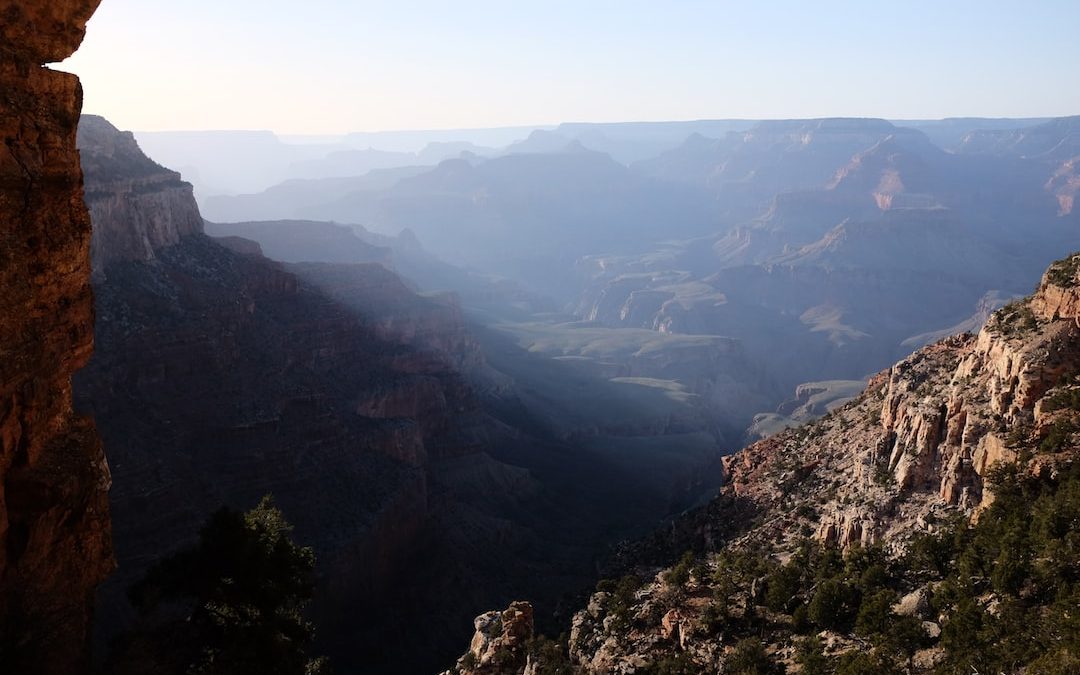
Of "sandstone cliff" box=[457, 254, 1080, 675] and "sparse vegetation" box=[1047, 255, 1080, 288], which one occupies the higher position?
"sparse vegetation" box=[1047, 255, 1080, 288]

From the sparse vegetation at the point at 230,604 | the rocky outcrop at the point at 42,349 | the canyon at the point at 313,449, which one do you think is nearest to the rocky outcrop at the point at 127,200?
the canyon at the point at 313,449

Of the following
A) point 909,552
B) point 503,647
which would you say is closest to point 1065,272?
point 909,552

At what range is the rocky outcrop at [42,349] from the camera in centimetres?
1478

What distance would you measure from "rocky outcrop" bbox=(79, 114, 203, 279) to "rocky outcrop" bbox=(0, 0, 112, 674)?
37.2 m

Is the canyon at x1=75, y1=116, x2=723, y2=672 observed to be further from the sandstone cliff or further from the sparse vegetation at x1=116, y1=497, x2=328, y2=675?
the sandstone cliff

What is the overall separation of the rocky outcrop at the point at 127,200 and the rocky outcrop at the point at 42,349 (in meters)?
37.2

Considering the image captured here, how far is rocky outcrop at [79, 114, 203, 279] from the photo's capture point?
2048 inches

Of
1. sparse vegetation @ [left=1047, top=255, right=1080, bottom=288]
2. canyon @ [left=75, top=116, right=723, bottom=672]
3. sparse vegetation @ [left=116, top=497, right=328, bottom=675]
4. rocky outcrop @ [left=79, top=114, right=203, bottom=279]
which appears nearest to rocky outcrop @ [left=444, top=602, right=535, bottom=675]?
sparse vegetation @ [left=116, top=497, right=328, bottom=675]

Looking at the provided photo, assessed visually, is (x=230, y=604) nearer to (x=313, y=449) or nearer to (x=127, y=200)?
(x=313, y=449)

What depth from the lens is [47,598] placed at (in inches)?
621

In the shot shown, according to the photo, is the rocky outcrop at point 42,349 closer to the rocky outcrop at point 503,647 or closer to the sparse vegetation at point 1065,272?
the rocky outcrop at point 503,647

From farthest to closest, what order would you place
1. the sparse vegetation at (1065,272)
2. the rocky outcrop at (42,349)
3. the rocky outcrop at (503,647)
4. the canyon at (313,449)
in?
the canyon at (313,449) < the rocky outcrop at (503,647) < the sparse vegetation at (1065,272) < the rocky outcrop at (42,349)

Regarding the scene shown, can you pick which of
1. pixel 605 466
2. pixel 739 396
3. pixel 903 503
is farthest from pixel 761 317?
pixel 903 503

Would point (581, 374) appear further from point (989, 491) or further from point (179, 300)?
point (989, 491)
